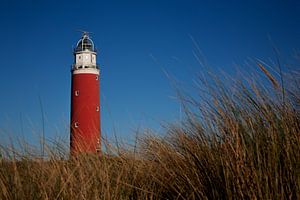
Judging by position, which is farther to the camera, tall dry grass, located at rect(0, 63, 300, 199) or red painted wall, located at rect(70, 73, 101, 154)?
red painted wall, located at rect(70, 73, 101, 154)

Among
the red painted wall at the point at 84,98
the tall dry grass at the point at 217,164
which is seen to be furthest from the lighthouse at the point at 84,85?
the tall dry grass at the point at 217,164

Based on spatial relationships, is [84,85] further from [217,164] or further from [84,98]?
[217,164]

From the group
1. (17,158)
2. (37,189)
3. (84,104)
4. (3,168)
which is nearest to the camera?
(37,189)

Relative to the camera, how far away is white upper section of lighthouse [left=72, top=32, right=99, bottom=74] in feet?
69.5

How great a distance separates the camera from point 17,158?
8.74 feet

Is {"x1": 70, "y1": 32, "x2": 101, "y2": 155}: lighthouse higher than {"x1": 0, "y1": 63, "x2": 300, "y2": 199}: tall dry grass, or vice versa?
{"x1": 70, "y1": 32, "x2": 101, "y2": 155}: lighthouse

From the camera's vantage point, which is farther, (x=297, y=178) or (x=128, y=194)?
(x=128, y=194)

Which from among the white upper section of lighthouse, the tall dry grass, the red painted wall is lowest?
the tall dry grass

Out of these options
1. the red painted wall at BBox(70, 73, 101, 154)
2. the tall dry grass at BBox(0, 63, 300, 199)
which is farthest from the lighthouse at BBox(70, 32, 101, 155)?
the tall dry grass at BBox(0, 63, 300, 199)

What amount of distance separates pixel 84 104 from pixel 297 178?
19150mm

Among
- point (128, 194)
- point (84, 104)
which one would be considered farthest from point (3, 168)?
point (84, 104)

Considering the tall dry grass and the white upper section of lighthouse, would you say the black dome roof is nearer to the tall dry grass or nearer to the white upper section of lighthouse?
the white upper section of lighthouse

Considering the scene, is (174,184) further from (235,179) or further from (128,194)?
(235,179)

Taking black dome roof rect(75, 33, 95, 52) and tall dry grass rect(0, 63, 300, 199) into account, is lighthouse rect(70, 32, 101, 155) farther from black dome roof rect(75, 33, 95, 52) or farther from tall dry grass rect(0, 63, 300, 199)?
tall dry grass rect(0, 63, 300, 199)
